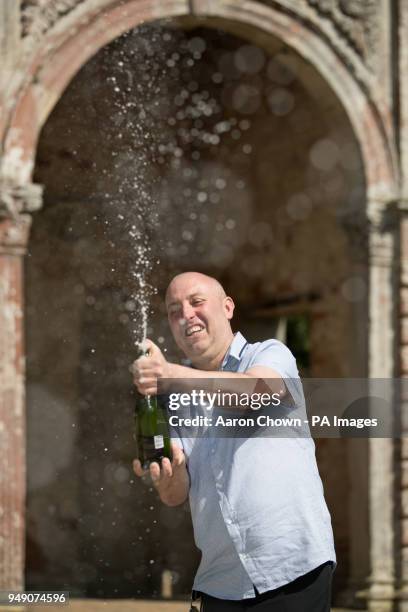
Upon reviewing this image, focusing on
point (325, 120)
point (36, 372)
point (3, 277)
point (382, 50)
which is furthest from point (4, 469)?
point (382, 50)

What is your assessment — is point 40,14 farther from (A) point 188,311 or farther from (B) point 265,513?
(B) point 265,513

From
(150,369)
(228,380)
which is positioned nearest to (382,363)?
(228,380)

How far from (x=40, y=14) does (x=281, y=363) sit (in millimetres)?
4571

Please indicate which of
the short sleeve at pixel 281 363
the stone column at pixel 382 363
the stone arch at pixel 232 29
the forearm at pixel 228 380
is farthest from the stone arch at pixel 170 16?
the forearm at pixel 228 380

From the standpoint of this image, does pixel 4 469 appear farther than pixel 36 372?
No

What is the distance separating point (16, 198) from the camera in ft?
20.1

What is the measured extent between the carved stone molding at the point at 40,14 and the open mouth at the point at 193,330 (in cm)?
432

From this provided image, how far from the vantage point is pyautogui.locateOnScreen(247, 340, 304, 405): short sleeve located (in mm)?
2422

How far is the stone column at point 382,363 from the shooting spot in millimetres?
7191

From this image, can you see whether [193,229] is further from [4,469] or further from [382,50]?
[4,469]

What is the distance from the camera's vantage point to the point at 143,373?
7.38 ft

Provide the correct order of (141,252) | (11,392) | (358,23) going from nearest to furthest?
(11,392) < (358,23) < (141,252)

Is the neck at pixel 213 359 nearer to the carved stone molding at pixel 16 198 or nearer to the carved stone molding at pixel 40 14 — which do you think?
the carved stone molding at pixel 16 198

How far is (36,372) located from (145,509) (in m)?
1.61
